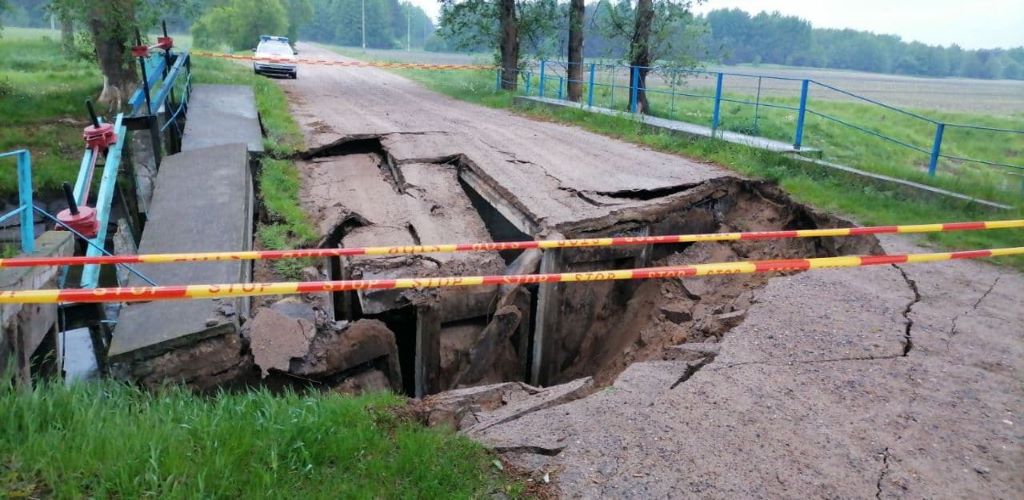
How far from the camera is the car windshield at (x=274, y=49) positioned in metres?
26.9

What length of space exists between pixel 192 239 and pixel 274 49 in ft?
74.4

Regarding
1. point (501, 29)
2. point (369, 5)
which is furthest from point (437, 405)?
point (369, 5)

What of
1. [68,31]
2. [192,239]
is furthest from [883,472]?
[68,31]

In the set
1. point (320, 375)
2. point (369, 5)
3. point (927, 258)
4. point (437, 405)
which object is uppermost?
point (369, 5)

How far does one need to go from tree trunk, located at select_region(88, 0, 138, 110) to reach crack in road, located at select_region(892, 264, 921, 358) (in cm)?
1568

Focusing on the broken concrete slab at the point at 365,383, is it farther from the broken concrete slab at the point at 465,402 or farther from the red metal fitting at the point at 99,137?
the red metal fitting at the point at 99,137

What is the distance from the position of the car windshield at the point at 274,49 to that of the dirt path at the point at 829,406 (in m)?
24.8

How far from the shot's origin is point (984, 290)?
20.9ft

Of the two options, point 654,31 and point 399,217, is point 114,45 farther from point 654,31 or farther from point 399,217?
point 654,31

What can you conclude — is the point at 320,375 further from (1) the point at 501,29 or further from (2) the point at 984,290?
(1) the point at 501,29

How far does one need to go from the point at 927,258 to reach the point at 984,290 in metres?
1.16

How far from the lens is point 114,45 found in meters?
16.3

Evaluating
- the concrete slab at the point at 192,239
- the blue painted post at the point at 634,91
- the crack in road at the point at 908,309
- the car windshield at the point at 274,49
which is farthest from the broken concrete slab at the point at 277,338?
the car windshield at the point at 274,49

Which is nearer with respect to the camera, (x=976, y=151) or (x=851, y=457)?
(x=851, y=457)
